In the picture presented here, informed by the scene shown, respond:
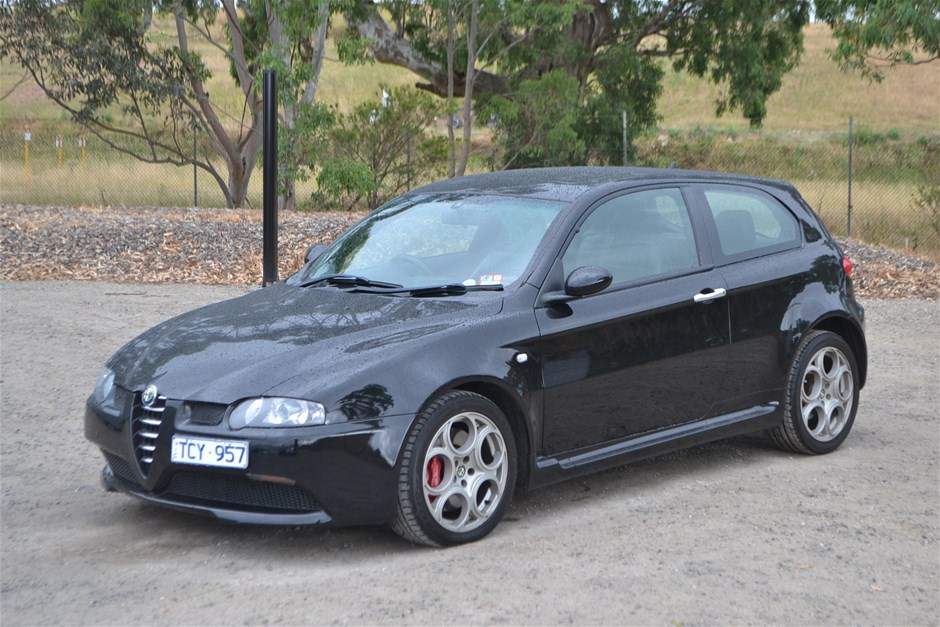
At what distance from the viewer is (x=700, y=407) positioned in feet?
21.8

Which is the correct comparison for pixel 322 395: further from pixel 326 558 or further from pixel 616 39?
pixel 616 39

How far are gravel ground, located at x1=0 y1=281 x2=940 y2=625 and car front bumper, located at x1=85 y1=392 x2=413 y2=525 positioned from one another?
9.1 inches

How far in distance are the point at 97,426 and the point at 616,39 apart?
72.8ft

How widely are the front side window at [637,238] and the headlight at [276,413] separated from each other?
5.33 ft

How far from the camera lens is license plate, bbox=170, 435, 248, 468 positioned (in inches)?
202

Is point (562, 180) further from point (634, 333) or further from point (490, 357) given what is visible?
point (490, 357)

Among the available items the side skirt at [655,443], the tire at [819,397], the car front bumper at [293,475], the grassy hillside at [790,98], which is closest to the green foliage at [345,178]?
the tire at [819,397]

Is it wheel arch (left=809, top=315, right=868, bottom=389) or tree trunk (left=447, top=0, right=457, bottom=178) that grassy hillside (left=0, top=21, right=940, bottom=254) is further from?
wheel arch (left=809, top=315, right=868, bottom=389)

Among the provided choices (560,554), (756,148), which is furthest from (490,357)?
(756,148)

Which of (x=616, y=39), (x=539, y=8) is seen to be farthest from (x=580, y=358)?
(x=616, y=39)

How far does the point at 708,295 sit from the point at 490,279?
4.10 ft

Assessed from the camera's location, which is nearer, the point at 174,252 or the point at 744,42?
the point at 174,252

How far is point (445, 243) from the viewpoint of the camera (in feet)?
21.4

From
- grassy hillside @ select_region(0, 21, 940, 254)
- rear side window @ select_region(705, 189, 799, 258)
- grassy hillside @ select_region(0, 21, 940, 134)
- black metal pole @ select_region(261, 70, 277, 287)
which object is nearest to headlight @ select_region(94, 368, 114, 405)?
rear side window @ select_region(705, 189, 799, 258)
